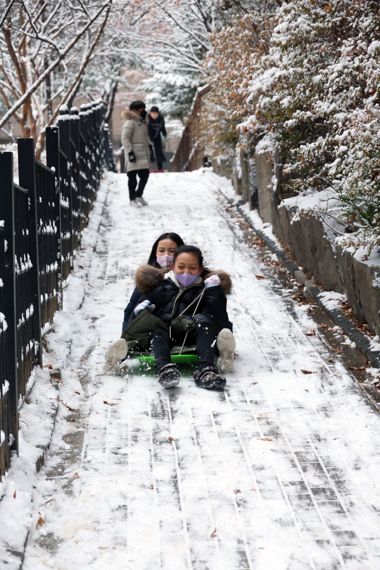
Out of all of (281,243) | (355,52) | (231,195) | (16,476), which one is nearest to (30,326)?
(16,476)

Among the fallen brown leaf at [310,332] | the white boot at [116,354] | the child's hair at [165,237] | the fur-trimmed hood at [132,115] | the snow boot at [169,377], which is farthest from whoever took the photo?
the fur-trimmed hood at [132,115]

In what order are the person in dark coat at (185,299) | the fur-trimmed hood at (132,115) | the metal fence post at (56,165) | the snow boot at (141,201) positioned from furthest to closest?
the snow boot at (141,201) → the fur-trimmed hood at (132,115) → the metal fence post at (56,165) → the person in dark coat at (185,299)

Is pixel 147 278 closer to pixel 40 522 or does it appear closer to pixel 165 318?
pixel 165 318

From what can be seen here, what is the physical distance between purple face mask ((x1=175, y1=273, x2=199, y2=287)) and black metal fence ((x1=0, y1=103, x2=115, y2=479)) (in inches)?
39.8

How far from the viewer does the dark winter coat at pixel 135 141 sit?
1563cm

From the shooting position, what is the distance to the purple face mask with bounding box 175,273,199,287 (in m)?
7.39

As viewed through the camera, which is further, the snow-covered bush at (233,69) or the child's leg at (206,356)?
the snow-covered bush at (233,69)

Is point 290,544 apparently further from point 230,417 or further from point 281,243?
point 281,243

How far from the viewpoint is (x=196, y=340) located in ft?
23.4

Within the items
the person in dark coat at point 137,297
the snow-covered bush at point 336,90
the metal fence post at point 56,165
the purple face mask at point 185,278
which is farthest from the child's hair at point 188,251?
the metal fence post at point 56,165

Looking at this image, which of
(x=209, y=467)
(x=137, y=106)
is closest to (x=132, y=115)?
(x=137, y=106)

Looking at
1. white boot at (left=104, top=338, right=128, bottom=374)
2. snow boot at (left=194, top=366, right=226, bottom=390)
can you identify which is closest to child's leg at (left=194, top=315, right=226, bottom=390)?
snow boot at (left=194, top=366, right=226, bottom=390)

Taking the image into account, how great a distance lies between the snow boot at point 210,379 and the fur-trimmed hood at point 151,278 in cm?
83

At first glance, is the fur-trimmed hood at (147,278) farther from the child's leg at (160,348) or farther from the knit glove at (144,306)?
the child's leg at (160,348)
